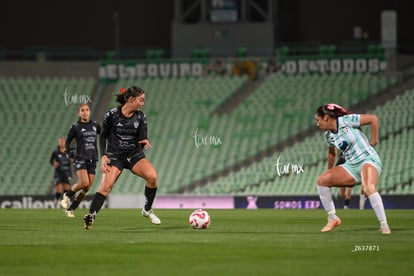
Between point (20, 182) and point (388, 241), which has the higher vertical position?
point (388, 241)

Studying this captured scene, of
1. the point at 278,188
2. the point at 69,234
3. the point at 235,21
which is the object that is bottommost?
the point at 278,188

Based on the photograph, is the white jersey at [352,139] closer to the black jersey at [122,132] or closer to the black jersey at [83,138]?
the black jersey at [122,132]

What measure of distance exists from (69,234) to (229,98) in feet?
83.6

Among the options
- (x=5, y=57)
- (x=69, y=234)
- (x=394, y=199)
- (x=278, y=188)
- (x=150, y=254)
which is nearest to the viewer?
(x=150, y=254)

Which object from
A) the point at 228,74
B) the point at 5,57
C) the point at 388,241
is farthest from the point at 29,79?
the point at 388,241

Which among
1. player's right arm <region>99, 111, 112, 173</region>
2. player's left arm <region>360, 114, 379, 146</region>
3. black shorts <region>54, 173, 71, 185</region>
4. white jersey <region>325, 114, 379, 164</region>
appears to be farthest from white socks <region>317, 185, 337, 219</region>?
black shorts <region>54, 173, 71, 185</region>

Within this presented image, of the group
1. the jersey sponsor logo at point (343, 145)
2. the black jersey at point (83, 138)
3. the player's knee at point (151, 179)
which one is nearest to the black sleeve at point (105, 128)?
the player's knee at point (151, 179)

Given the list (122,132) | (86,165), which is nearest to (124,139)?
(122,132)

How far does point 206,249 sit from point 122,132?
15.9ft

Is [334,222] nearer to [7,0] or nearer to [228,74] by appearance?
[228,74]

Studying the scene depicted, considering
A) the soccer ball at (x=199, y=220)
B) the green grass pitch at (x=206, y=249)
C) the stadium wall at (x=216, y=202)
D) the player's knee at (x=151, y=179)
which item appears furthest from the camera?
the stadium wall at (x=216, y=202)

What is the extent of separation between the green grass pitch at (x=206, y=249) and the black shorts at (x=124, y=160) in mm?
1143

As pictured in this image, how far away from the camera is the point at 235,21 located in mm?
43000

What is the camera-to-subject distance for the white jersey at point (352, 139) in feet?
54.3
